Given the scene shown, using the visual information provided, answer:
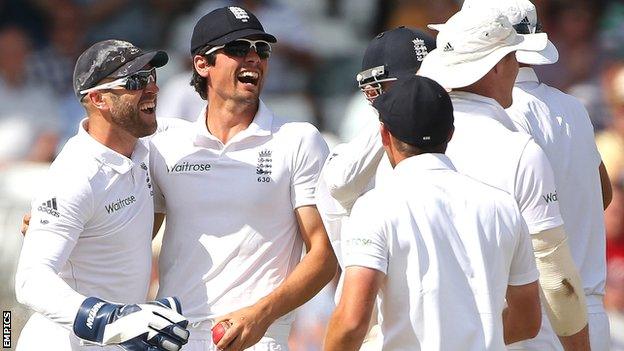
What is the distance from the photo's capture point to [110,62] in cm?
493

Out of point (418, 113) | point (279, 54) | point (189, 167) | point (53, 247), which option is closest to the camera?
point (418, 113)

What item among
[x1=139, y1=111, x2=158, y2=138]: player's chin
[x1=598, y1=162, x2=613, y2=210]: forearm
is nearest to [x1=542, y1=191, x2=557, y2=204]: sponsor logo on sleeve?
[x1=598, y1=162, x2=613, y2=210]: forearm

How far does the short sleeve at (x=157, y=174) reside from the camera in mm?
5102

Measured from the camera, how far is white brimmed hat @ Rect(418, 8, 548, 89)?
4387mm

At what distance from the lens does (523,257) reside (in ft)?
12.7

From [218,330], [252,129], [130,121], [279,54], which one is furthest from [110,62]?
[279,54]

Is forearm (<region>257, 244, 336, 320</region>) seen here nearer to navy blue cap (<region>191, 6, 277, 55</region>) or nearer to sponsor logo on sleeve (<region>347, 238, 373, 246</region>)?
navy blue cap (<region>191, 6, 277, 55</region>)

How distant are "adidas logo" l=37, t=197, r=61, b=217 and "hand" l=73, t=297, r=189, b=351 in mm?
388

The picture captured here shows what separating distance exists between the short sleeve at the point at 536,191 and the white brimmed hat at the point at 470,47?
321 mm

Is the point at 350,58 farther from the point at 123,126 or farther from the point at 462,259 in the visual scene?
the point at 462,259

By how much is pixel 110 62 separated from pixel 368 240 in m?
1.67

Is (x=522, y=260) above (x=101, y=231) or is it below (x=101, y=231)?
below

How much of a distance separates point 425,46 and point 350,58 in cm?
443

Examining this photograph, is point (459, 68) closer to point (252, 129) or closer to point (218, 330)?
point (252, 129)
